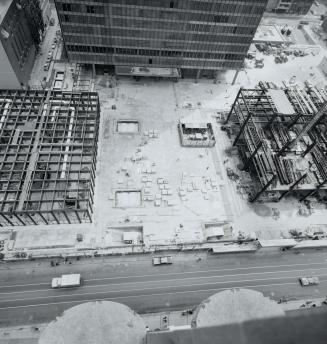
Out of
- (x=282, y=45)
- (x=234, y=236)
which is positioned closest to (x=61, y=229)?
(x=234, y=236)

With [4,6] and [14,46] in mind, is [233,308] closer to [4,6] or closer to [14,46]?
[14,46]

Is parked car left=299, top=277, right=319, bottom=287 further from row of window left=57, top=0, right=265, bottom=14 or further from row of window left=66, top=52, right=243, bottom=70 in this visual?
row of window left=57, top=0, right=265, bottom=14

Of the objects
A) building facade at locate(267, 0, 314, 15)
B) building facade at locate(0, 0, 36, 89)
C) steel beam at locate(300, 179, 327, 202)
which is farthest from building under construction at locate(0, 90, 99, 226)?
building facade at locate(267, 0, 314, 15)

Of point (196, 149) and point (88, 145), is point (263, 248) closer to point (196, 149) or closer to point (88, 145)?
point (196, 149)

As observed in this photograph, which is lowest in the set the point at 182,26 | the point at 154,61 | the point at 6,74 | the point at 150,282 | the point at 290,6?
the point at 150,282

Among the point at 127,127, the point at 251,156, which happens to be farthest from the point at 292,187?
the point at 127,127

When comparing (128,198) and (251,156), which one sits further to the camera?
(251,156)
